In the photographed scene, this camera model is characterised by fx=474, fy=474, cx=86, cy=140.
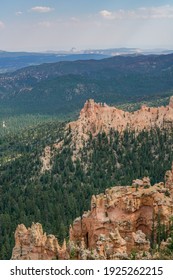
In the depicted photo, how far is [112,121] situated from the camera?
378ft

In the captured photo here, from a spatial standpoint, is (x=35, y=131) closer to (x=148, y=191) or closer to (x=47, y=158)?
(x=47, y=158)

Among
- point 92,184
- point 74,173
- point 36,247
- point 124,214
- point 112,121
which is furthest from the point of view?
point 112,121

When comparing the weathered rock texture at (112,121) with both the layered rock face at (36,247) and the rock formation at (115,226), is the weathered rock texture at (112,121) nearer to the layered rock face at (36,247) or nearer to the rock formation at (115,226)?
the rock formation at (115,226)

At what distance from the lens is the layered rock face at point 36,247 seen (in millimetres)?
43522

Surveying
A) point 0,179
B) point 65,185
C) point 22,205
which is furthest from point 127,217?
point 0,179

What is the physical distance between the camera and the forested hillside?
278 ft

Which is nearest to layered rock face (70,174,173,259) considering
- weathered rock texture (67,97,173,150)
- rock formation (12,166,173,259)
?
rock formation (12,166,173,259)

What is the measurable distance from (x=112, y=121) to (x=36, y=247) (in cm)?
7159

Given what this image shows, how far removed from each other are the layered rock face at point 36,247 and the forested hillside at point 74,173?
2737cm

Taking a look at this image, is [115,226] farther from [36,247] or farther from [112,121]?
[112,121]

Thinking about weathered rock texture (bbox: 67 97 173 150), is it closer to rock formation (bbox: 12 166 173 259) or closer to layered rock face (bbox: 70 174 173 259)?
rock formation (bbox: 12 166 173 259)

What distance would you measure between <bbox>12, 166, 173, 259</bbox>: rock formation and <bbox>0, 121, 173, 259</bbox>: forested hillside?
83.2ft

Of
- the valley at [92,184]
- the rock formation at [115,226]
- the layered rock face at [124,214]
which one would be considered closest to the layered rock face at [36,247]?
the rock formation at [115,226]

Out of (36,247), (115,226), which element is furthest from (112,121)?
(36,247)
